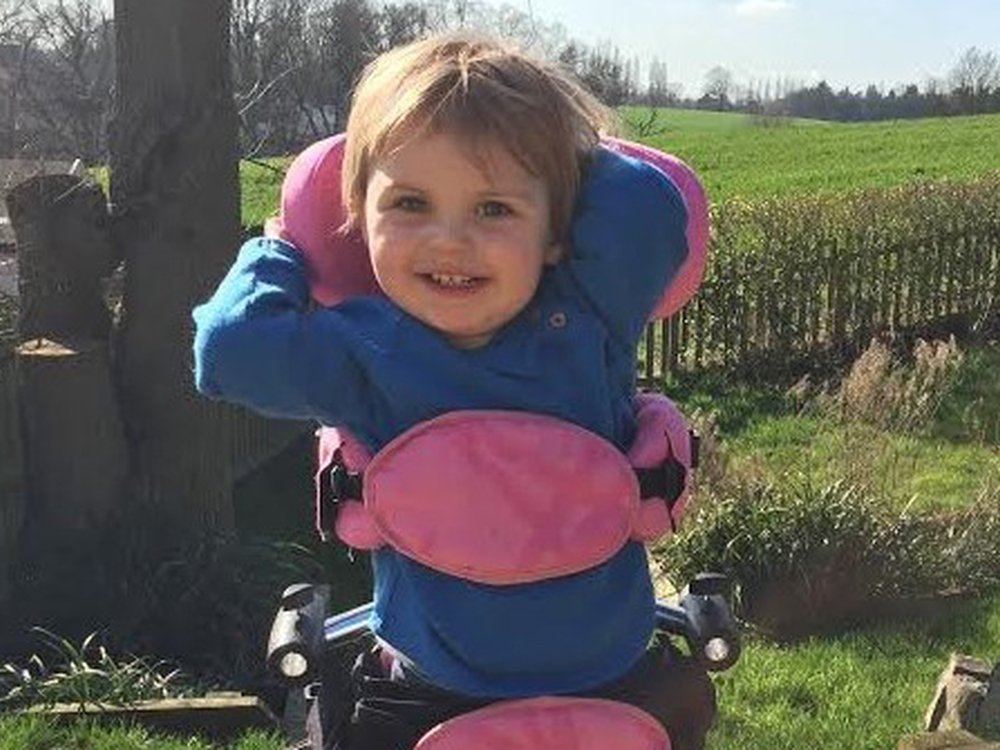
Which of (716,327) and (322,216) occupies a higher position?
(322,216)

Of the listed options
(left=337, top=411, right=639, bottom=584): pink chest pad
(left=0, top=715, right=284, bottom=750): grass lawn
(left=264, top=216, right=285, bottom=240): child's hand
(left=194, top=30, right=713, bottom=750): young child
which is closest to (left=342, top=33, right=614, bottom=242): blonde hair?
(left=194, top=30, right=713, bottom=750): young child

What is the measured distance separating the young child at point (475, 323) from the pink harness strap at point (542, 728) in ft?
0.10

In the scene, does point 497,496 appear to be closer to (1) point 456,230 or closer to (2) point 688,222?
(1) point 456,230

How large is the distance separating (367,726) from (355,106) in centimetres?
78

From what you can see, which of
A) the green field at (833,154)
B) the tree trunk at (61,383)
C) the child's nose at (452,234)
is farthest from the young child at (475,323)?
the green field at (833,154)

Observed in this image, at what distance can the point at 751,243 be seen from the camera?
482 inches

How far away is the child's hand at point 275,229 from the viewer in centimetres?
202

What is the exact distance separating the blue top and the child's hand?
0.28ft

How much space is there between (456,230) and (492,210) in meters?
0.06

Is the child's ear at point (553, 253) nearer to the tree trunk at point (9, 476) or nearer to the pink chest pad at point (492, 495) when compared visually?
the pink chest pad at point (492, 495)

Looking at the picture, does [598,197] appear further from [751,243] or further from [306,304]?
[751,243]

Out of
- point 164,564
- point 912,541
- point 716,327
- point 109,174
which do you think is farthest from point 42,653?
point 716,327

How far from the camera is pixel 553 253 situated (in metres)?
1.90

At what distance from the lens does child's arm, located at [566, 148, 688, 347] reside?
1.89 meters
